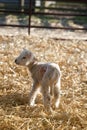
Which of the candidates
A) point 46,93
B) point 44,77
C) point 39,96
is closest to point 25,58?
point 44,77

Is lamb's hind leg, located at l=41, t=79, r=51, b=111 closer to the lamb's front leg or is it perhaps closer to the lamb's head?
the lamb's front leg

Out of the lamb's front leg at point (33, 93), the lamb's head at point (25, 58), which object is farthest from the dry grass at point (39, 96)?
the lamb's head at point (25, 58)

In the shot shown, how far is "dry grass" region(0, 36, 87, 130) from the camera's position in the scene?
4.73 m

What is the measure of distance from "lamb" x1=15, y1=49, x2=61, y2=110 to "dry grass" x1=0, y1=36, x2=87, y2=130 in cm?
16

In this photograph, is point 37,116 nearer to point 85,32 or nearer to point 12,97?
point 12,97

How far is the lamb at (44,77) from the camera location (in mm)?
4898

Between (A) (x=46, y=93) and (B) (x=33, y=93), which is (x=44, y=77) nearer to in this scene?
(A) (x=46, y=93)

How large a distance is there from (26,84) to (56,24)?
797cm

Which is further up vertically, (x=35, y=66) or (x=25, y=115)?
(x=35, y=66)

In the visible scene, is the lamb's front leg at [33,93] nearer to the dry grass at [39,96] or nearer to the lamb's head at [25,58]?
the dry grass at [39,96]

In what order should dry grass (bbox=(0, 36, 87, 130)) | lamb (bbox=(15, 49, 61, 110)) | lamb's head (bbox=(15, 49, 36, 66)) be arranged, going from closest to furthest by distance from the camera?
dry grass (bbox=(0, 36, 87, 130))
lamb (bbox=(15, 49, 61, 110))
lamb's head (bbox=(15, 49, 36, 66))

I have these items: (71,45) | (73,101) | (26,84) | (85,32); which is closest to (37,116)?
(73,101)

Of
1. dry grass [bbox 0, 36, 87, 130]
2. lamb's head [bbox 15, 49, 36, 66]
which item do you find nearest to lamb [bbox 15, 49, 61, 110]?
lamb's head [bbox 15, 49, 36, 66]

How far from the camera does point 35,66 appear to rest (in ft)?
17.3
